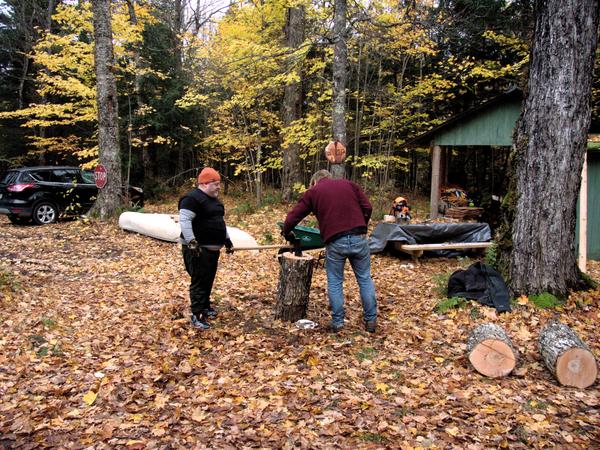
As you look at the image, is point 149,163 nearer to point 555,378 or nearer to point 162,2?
point 162,2

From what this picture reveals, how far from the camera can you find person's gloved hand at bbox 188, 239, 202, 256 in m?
4.90

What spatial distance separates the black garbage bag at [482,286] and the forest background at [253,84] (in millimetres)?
7039

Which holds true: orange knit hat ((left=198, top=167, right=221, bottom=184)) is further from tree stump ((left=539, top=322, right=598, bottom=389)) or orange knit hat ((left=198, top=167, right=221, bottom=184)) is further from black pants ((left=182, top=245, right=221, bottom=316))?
tree stump ((left=539, top=322, right=598, bottom=389))

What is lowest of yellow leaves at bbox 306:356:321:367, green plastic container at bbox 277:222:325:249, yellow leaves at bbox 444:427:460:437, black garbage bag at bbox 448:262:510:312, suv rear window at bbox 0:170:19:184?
yellow leaves at bbox 444:427:460:437

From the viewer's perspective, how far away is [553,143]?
528cm

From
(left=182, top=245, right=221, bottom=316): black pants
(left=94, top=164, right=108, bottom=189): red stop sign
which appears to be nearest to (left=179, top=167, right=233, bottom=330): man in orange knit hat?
(left=182, top=245, right=221, bottom=316): black pants

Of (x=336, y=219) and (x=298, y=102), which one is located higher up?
(x=298, y=102)

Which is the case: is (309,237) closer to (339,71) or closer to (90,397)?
(339,71)

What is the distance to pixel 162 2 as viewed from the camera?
78.8 feet

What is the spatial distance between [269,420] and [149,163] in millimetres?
17688

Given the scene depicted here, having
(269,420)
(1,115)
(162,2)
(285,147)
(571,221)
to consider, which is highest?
(162,2)

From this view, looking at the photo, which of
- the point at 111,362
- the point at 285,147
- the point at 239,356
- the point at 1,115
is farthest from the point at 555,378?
the point at 1,115

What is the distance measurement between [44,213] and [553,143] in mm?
12447

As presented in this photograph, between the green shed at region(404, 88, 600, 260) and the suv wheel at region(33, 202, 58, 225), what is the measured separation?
10528mm
